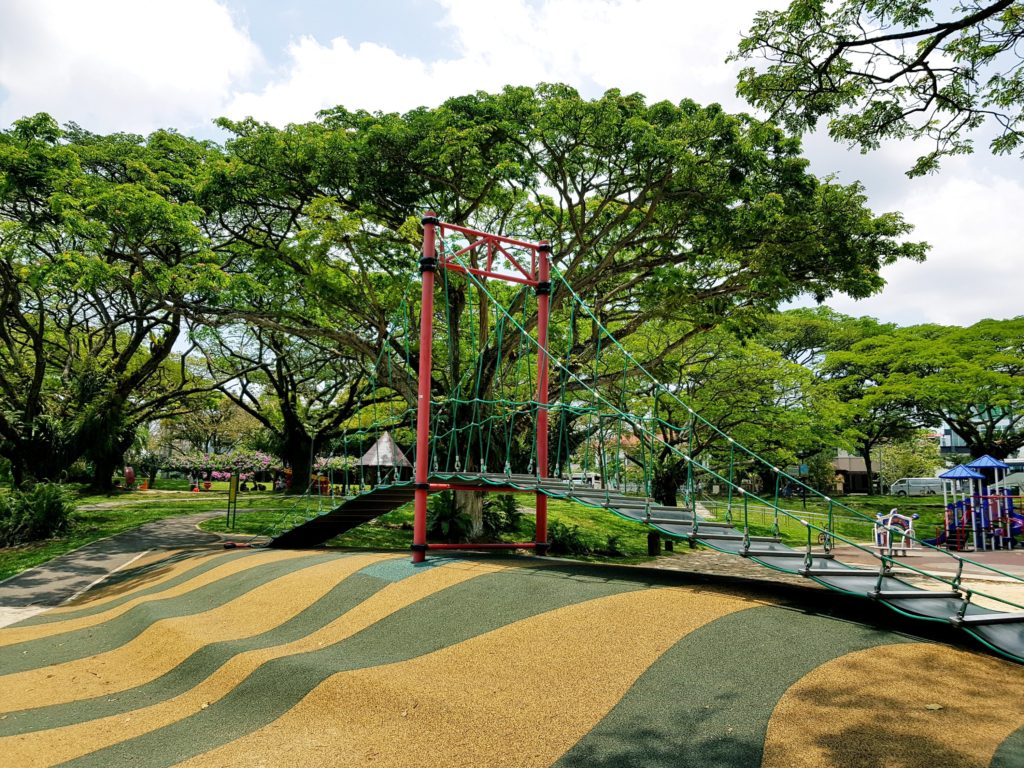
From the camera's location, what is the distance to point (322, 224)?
508 inches

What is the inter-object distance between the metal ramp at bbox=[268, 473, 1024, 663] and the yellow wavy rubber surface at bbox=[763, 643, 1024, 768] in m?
0.40

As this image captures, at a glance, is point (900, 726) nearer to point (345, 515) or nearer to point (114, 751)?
point (114, 751)

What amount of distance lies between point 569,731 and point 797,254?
10.4 metres

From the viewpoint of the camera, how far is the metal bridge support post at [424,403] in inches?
383

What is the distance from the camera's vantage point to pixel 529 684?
519 cm

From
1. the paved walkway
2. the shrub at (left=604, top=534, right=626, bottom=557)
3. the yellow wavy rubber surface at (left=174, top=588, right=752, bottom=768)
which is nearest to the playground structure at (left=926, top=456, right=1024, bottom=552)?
the paved walkway

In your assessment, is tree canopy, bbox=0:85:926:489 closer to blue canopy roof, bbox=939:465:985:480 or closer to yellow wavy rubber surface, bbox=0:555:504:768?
yellow wavy rubber surface, bbox=0:555:504:768

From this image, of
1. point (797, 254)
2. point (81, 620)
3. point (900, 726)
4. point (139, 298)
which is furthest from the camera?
point (139, 298)

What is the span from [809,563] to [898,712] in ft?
7.22

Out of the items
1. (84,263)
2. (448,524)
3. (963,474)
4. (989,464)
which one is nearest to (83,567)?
(84,263)

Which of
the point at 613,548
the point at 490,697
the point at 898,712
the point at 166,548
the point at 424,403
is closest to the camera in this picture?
the point at 898,712

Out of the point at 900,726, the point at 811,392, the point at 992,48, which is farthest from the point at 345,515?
the point at 811,392

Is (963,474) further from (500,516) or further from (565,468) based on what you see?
(565,468)

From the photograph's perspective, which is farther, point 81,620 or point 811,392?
point 811,392
